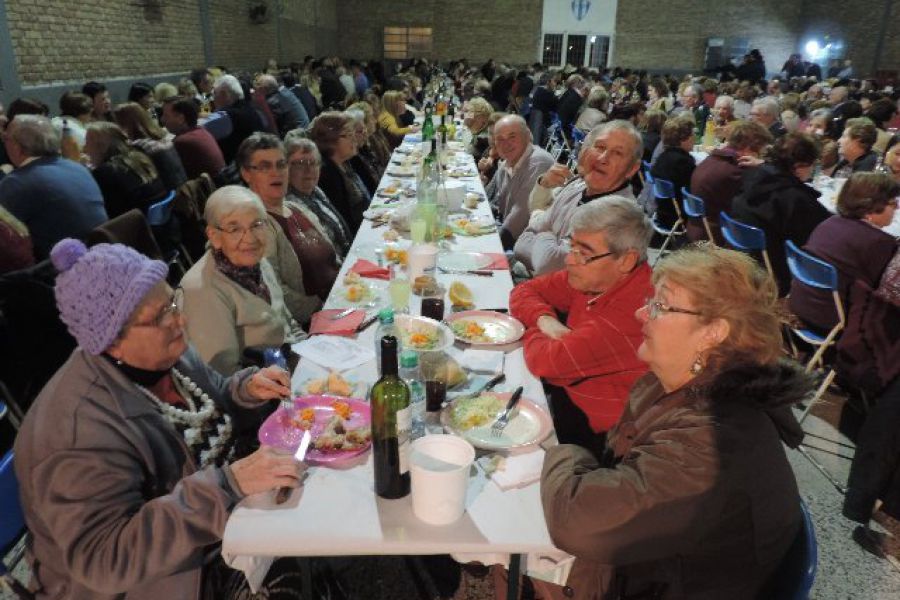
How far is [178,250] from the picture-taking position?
4078mm

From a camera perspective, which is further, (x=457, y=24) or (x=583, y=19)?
(x=457, y=24)

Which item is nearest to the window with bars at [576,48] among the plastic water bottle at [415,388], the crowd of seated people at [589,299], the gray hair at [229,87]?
the gray hair at [229,87]

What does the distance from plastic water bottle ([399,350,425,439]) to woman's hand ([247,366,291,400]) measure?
345mm

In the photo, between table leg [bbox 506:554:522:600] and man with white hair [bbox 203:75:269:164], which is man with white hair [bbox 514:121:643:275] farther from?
man with white hair [bbox 203:75:269:164]

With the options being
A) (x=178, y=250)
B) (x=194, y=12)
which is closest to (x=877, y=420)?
(x=178, y=250)

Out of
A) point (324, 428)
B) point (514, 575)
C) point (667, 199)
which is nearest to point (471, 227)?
point (324, 428)

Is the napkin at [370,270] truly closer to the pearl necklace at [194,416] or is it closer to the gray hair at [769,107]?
the pearl necklace at [194,416]

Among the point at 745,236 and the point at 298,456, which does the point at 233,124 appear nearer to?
the point at 745,236

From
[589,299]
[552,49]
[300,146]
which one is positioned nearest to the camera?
[589,299]

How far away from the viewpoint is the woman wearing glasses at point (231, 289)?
1.96m

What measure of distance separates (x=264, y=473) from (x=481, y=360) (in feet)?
2.74

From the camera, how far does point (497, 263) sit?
9.26 ft

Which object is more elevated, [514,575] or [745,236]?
[745,236]

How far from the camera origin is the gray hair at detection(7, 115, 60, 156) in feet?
10.9
